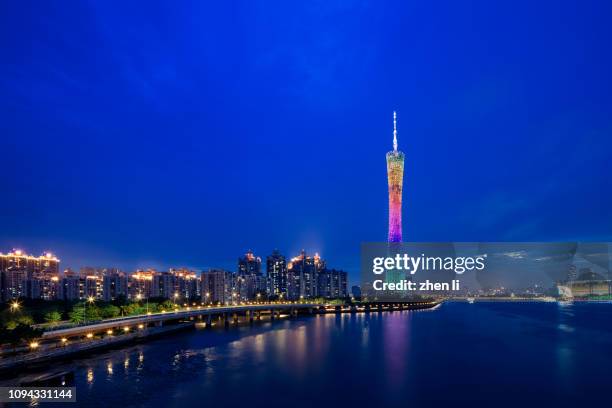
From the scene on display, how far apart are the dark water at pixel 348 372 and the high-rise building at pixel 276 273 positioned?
92984 millimetres

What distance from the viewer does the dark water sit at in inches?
931

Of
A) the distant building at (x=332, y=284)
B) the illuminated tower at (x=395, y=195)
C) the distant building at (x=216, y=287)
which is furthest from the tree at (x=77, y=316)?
the distant building at (x=332, y=284)

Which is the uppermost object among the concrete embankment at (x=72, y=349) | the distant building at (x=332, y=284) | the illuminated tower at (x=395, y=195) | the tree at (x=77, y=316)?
the illuminated tower at (x=395, y=195)

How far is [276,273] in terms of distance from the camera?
14500cm

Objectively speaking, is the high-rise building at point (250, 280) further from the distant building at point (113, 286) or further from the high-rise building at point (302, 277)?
the distant building at point (113, 286)

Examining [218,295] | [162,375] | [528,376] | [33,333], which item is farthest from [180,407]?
[218,295]

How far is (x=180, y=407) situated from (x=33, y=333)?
14.3 metres

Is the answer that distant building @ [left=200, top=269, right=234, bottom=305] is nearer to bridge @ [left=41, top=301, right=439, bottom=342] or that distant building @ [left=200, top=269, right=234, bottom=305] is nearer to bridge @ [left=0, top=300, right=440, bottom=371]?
bridge @ [left=41, top=301, right=439, bottom=342]

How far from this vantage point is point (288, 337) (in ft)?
162

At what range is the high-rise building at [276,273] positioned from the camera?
141 m

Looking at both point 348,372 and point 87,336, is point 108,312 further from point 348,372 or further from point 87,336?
point 348,372

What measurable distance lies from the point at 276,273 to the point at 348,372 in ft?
379

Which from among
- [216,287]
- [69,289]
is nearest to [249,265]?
[216,287]

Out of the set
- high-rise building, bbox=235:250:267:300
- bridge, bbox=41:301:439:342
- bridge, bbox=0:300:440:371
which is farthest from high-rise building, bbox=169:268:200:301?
bridge, bbox=0:300:440:371
